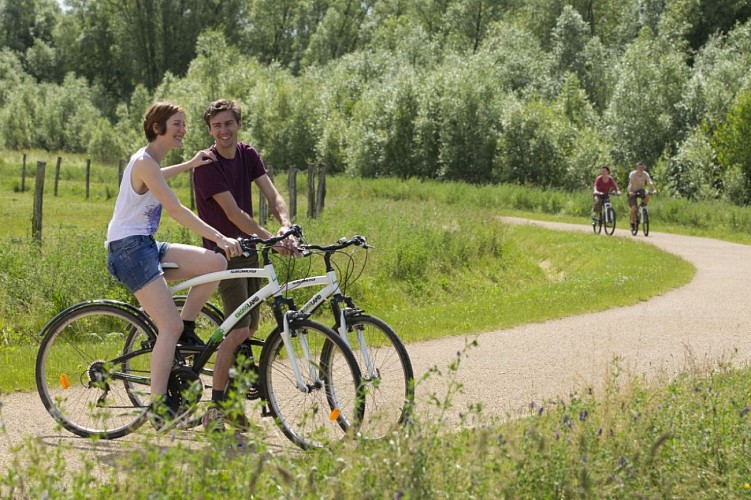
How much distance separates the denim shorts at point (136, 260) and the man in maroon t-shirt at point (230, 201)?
1.48ft

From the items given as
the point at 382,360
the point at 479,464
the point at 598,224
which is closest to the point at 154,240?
the point at 382,360

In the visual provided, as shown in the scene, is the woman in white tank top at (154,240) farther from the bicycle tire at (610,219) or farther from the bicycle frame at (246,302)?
the bicycle tire at (610,219)

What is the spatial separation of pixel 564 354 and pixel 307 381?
4383 mm

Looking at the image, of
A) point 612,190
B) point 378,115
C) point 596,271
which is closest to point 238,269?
point 596,271

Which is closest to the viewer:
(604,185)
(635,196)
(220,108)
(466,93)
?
(220,108)

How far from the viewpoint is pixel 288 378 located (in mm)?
6160

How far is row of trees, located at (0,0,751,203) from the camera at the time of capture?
152 ft

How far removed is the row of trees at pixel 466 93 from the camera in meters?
46.4

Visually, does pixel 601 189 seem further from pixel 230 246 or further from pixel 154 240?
pixel 154 240

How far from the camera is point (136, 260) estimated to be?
6.09 metres

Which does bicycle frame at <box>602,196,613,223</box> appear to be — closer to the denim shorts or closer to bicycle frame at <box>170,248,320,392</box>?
bicycle frame at <box>170,248,320,392</box>

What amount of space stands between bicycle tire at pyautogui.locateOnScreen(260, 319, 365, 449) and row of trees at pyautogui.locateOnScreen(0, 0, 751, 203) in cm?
3626

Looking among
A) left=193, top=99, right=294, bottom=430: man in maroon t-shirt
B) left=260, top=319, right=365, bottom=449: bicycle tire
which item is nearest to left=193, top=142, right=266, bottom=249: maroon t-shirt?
left=193, top=99, right=294, bottom=430: man in maroon t-shirt

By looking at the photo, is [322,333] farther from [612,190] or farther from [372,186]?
[372,186]
